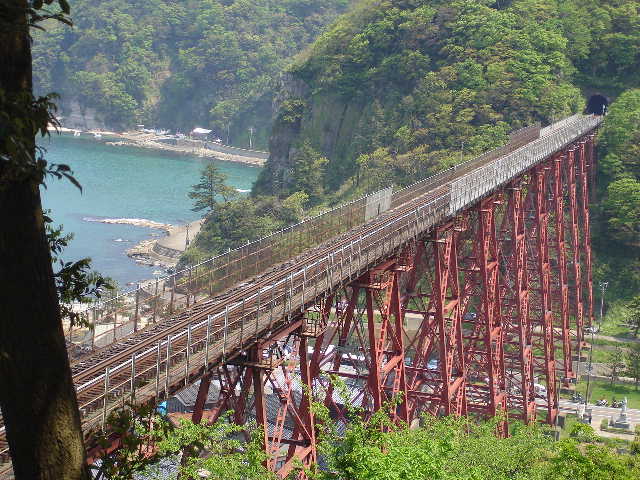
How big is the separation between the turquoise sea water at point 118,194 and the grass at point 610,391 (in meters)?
48.3

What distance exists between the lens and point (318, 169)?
309 ft

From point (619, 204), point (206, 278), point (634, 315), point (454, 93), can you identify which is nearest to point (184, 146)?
point (454, 93)

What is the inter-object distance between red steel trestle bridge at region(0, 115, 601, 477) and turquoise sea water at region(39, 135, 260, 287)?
5242 cm

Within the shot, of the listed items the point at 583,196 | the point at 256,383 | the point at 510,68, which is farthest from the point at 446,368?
the point at 510,68

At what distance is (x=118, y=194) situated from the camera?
13412 cm

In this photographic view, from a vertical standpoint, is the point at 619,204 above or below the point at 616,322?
above

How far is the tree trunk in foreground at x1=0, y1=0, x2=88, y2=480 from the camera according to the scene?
6.59 meters

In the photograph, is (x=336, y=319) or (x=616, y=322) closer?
(x=336, y=319)

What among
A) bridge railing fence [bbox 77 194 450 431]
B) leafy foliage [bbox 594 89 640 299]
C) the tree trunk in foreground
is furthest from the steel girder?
the tree trunk in foreground

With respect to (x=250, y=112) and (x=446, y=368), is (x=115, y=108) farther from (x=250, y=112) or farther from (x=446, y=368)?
(x=446, y=368)

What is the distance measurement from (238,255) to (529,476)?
10331 mm

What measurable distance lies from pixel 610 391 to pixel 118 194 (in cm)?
9456

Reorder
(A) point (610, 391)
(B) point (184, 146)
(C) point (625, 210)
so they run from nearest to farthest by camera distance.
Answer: (A) point (610, 391), (C) point (625, 210), (B) point (184, 146)

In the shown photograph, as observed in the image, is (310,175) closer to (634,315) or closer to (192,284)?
(634,315)
